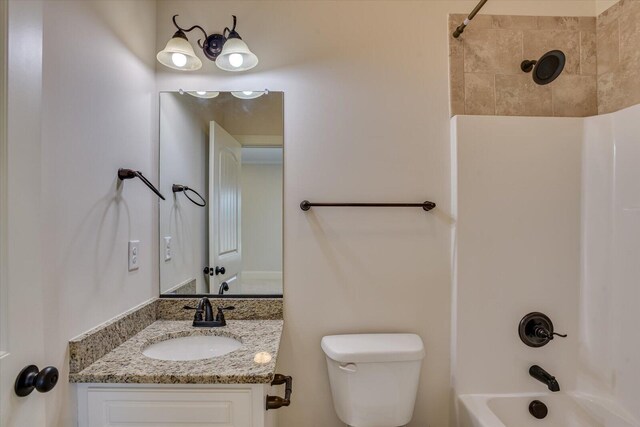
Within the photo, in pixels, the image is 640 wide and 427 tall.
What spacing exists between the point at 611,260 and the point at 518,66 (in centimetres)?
97

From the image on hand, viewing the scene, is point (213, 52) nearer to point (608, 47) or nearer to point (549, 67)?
point (549, 67)

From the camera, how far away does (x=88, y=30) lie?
1.09 meters

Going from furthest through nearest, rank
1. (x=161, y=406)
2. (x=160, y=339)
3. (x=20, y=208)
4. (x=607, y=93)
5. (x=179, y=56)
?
(x=607, y=93)
(x=179, y=56)
(x=160, y=339)
(x=161, y=406)
(x=20, y=208)

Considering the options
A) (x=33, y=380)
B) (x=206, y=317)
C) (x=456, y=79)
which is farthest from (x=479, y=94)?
(x=33, y=380)

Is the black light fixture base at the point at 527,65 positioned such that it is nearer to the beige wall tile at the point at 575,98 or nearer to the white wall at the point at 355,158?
the beige wall tile at the point at 575,98

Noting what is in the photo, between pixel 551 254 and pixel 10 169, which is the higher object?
pixel 10 169

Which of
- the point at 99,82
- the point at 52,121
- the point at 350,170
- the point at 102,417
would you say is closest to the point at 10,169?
the point at 52,121

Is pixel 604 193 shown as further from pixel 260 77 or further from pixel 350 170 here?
pixel 260 77

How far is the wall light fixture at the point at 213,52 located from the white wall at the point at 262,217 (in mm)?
458

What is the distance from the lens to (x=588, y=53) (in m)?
1.58

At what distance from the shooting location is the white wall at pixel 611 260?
1346 millimetres

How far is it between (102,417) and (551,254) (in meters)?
1.85

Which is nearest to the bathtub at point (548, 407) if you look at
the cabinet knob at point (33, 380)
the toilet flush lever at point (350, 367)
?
the toilet flush lever at point (350, 367)

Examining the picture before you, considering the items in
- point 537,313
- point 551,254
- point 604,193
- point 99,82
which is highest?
point 99,82
